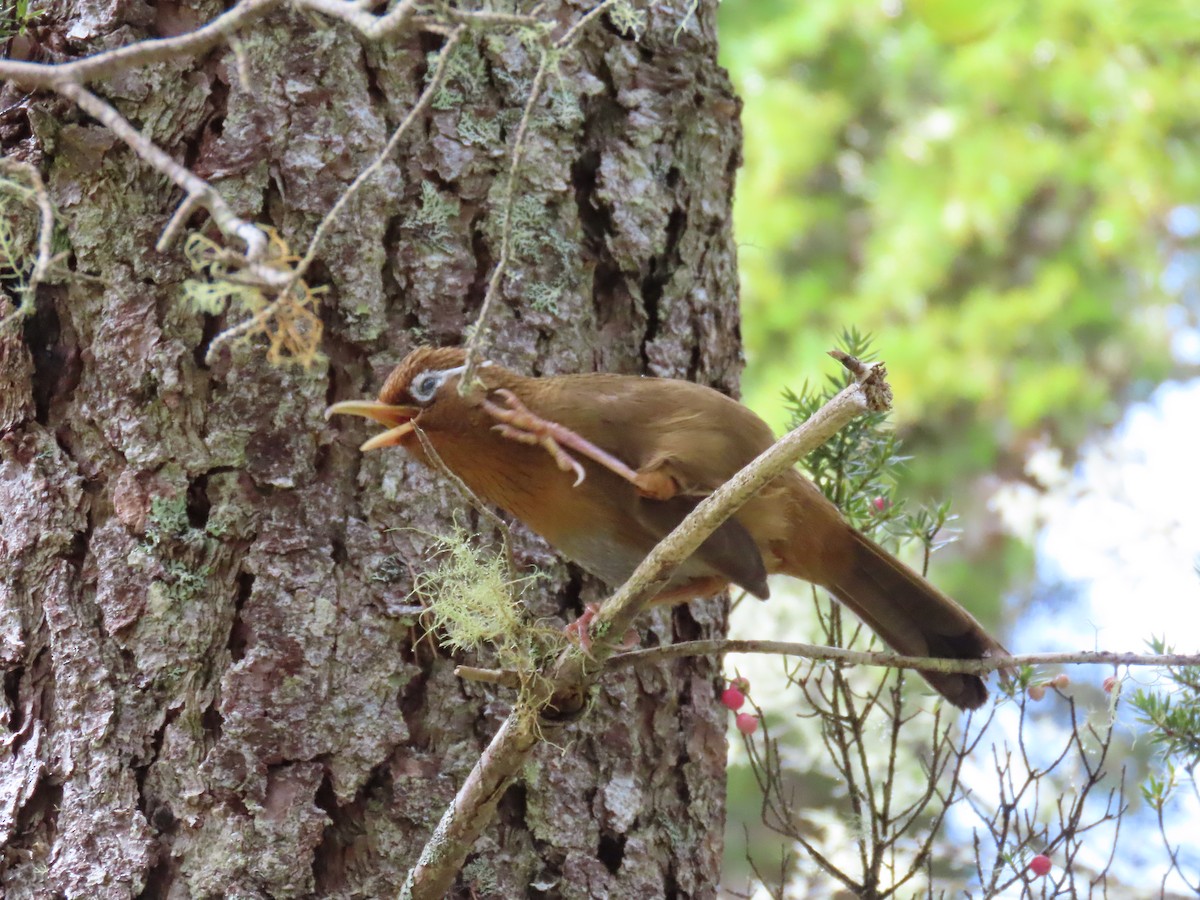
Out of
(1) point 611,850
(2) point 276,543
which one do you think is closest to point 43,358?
(2) point 276,543

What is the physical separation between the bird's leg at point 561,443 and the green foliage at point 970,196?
17.0 ft

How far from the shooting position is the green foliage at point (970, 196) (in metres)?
7.62

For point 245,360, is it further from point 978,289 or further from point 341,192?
point 978,289

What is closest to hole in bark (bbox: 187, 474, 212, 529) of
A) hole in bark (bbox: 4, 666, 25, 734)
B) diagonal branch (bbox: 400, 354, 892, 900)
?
hole in bark (bbox: 4, 666, 25, 734)

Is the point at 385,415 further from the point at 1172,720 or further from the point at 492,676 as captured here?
the point at 1172,720

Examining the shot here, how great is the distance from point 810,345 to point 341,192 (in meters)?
5.70

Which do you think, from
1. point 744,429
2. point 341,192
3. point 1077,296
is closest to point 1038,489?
point 1077,296

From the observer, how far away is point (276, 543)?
8.77ft

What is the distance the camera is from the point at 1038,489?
7.95 metres

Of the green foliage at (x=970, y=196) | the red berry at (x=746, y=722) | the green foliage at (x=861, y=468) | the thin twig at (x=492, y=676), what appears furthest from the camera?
the green foliage at (x=970, y=196)

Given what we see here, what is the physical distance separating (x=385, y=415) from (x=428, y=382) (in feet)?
0.38

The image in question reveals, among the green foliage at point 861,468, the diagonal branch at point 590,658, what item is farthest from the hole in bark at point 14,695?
the green foliage at point 861,468

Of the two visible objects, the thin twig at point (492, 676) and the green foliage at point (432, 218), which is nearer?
the thin twig at point (492, 676)

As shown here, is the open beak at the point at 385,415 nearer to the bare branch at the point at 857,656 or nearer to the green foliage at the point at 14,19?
the bare branch at the point at 857,656
